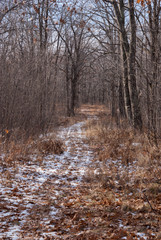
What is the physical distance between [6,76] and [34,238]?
5.81m

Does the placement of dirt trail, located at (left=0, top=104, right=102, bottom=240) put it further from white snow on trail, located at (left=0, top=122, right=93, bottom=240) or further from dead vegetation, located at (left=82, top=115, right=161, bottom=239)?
dead vegetation, located at (left=82, top=115, right=161, bottom=239)

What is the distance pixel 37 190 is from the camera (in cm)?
490

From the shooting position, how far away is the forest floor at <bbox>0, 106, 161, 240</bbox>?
329 cm

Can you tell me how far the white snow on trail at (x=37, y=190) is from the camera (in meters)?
3.47

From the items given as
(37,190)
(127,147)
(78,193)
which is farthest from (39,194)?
(127,147)

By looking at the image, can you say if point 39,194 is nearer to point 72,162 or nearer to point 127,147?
point 72,162

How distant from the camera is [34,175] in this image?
19.1 feet

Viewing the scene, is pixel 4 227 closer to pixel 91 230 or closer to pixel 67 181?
pixel 91 230

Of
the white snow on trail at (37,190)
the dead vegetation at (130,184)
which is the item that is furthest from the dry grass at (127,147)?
the white snow on trail at (37,190)

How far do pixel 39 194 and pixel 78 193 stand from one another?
2.41ft

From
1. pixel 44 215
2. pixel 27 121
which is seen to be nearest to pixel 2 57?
pixel 27 121

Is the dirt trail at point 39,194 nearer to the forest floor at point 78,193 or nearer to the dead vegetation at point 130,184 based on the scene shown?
the forest floor at point 78,193

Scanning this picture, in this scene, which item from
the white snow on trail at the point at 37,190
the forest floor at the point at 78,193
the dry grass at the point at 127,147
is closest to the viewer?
the forest floor at the point at 78,193

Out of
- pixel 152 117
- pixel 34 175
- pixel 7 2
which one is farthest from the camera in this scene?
pixel 7 2
